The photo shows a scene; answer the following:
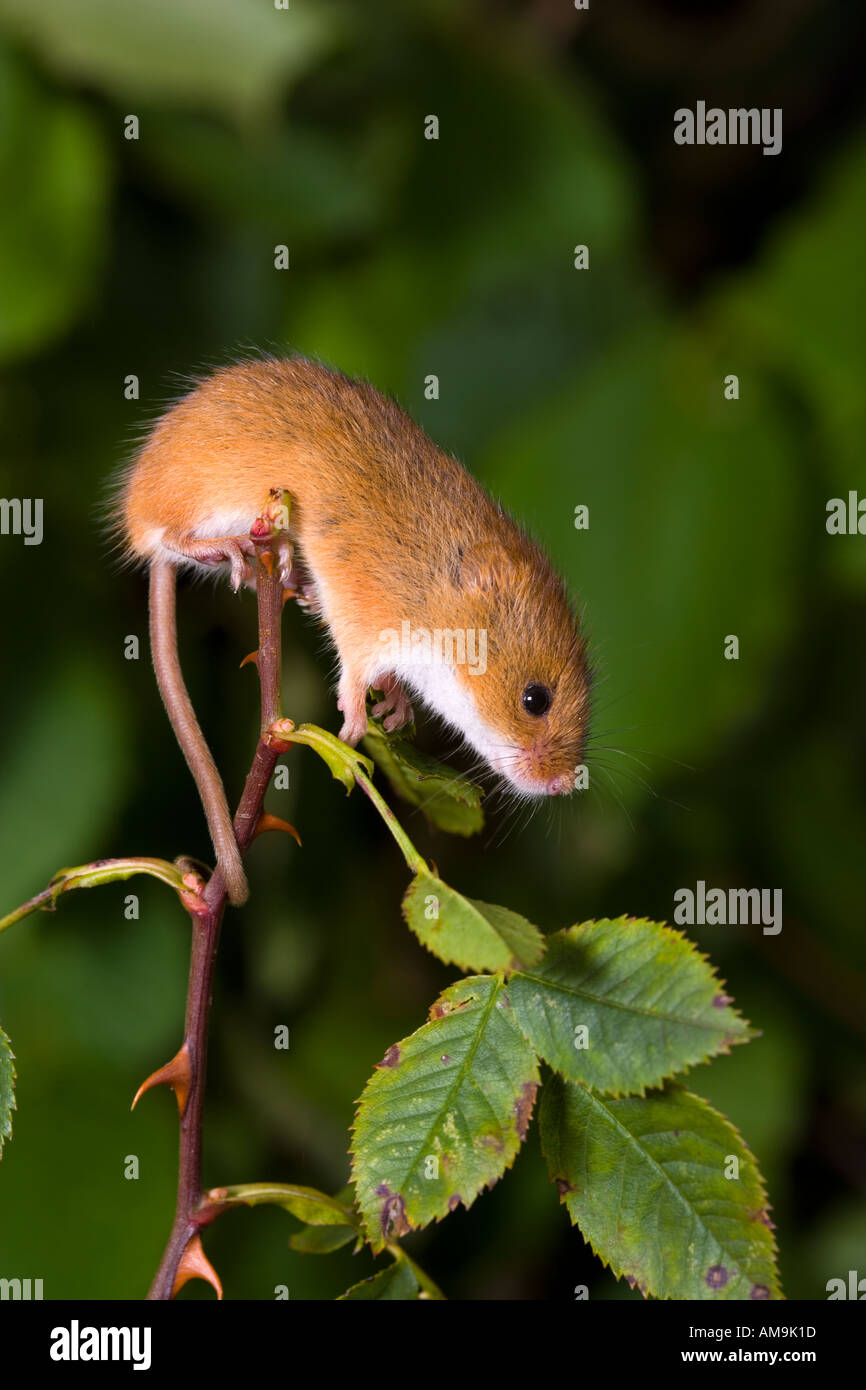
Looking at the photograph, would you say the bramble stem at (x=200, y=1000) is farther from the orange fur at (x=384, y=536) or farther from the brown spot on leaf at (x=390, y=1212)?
the orange fur at (x=384, y=536)

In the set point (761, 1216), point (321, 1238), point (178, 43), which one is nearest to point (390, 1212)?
point (321, 1238)

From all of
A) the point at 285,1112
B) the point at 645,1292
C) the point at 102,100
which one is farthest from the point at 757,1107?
the point at 102,100

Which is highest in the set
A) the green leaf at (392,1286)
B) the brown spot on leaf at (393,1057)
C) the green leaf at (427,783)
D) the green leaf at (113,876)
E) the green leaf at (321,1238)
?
the green leaf at (427,783)

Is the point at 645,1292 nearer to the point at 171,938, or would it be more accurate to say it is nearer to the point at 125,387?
the point at 171,938

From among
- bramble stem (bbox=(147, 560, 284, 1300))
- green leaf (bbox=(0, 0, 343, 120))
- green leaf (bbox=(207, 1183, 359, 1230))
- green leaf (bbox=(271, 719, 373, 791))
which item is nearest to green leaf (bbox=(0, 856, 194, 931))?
bramble stem (bbox=(147, 560, 284, 1300))

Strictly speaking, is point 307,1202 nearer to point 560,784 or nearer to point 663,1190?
point 663,1190

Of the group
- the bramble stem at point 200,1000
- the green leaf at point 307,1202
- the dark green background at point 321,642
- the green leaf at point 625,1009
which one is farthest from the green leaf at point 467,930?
the dark green background at point 321,642
